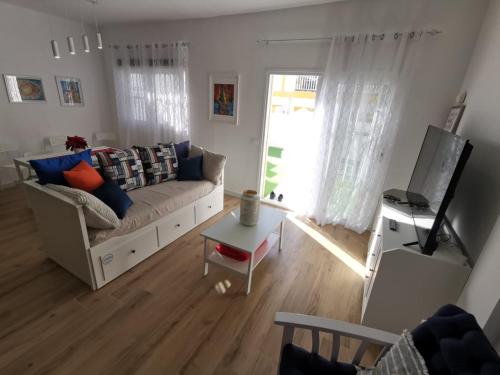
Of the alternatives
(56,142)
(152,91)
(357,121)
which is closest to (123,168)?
(152,91)

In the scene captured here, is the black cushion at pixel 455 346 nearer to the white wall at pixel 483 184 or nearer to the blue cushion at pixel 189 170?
the white wall at pixel 483 184

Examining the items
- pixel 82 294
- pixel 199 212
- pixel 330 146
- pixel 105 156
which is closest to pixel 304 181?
pixel 330 146

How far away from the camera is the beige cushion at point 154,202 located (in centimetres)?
192

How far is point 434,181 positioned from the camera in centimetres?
165

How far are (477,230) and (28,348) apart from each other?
285 cm

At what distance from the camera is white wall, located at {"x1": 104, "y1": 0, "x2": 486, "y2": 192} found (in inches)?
88.3

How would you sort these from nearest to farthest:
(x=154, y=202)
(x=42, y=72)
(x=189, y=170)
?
1. (x=154, y=202)
2. (x=189, y=170)
3. (x=42, y=72)

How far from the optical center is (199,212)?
2.89 m

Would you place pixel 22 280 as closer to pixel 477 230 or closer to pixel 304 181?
pixel 304 181

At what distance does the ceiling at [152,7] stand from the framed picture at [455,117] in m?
1.72

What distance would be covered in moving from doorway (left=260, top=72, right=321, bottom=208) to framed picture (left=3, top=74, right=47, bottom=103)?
3.67 metres

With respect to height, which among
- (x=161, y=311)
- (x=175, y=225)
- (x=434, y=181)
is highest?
(x=434, y=181)

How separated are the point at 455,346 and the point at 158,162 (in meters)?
2.80

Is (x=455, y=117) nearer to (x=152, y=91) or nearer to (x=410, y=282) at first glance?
(x=410, y=282)
